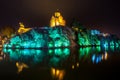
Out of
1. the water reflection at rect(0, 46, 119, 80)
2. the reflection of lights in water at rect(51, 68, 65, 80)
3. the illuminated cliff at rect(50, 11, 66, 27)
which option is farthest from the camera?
the illuminated cliff at rect(50, 11, 66, 27)

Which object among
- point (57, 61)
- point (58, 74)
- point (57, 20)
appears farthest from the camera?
point (57, 20)

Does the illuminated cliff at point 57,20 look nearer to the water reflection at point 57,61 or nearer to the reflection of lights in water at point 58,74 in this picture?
the water reflection at point 57,61

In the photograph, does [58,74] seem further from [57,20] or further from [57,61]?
[57,20]

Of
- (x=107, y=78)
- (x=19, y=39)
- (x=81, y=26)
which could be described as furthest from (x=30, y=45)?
(x=107, y=78)

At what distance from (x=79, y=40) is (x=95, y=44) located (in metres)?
12.1

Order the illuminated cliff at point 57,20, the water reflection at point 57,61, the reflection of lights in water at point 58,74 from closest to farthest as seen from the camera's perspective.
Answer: the reflection of lights in water at point 58,74, the water reflection at point 57,61, the illuminated cliff at point 57,20

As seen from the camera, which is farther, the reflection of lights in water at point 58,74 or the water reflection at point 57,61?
the water reflection at point 57,61

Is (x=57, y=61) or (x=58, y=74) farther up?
(x=58, y=74)

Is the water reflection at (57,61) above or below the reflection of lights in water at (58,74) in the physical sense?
below

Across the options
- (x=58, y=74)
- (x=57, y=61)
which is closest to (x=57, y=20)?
(x=57, y=61)

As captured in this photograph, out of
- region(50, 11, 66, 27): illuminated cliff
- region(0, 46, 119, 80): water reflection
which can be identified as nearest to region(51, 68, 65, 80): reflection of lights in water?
region(0, 46, 119, 80): water reflection

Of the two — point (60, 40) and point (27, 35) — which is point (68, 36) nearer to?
point (60, 40)

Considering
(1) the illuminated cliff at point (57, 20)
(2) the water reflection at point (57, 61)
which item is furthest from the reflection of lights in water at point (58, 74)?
(1) the illuminated cliff at point (57, 20)

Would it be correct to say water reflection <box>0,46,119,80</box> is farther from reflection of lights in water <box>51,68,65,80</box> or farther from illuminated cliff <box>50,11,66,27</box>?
illuminated cliff <box>50,11,66,27</box>
